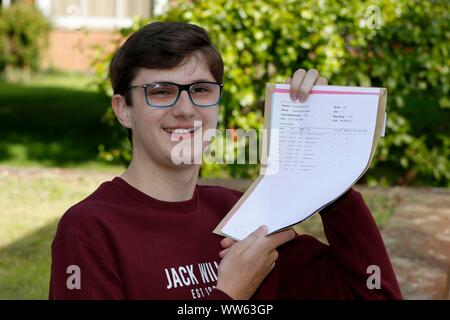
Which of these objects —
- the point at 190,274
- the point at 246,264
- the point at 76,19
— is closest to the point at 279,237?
the point at 246,264

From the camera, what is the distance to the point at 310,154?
1857 millimetres

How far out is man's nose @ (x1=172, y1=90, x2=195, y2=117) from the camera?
6.24 feet

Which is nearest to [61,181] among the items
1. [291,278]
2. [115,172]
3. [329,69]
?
[115,172]

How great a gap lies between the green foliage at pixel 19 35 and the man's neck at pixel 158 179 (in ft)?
56.8

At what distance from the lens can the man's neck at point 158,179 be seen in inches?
77.9

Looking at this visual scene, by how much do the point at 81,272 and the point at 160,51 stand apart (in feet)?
1.82

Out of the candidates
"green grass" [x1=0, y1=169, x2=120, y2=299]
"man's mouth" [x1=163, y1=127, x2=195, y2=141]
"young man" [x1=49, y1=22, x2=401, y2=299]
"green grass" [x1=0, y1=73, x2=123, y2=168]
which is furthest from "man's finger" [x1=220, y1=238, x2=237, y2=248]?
"green grass" [x1=0, y1=73, x2=123, y2=168]

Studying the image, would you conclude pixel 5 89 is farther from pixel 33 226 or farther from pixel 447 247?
pixel 447 247

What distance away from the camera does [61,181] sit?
7000 mm

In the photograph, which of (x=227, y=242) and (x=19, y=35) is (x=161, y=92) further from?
(x=19, y=35)

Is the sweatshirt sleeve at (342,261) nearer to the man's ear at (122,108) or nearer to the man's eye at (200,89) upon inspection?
the man's eye at (200,89)

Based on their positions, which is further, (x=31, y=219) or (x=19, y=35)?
(x=19, y=35)

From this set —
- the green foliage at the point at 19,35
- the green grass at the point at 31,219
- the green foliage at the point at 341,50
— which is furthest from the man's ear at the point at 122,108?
the green foliage at the point at 19,35
